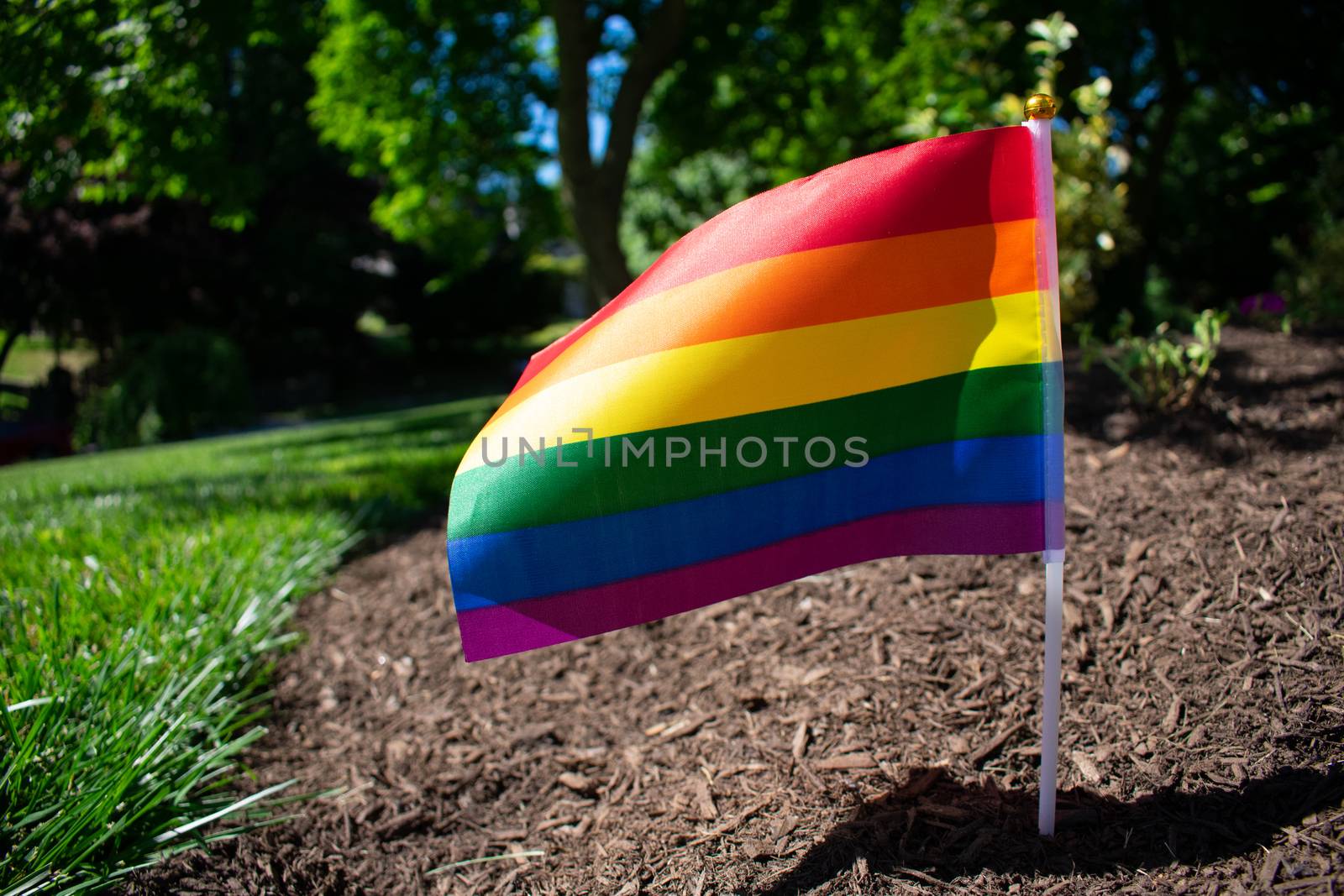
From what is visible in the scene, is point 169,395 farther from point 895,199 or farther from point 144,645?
point 895,199

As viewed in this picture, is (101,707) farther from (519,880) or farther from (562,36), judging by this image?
(562,36)

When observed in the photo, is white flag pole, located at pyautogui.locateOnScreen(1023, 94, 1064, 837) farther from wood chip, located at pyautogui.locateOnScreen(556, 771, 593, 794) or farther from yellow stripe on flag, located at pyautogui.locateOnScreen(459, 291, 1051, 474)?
wood chip, located at pyautogui.locateOnScreen(556, 771, 593, 794)

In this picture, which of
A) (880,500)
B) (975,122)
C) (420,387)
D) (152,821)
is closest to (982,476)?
(880,500)

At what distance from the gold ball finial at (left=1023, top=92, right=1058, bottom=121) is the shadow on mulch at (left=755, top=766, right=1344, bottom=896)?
1662 mm

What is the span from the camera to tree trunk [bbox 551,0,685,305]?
24.9 feet

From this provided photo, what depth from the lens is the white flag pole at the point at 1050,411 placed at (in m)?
1.90

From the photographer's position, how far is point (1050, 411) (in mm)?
1920

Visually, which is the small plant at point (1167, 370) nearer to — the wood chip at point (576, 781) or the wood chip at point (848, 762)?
the wood chip at point (848, 762)

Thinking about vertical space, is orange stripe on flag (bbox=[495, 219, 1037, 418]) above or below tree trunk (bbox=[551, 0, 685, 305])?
below

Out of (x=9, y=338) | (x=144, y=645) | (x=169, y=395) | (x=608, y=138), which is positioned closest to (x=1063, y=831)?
(x=144, y=645)

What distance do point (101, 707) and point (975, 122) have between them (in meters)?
5.77

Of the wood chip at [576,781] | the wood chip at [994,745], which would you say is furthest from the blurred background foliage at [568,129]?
the wood chip at [576,781]

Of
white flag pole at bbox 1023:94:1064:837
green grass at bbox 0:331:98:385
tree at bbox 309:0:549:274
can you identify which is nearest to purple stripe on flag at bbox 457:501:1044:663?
white flag pole at bbox 1023:94:1064:837

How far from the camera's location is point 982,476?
2004mm
